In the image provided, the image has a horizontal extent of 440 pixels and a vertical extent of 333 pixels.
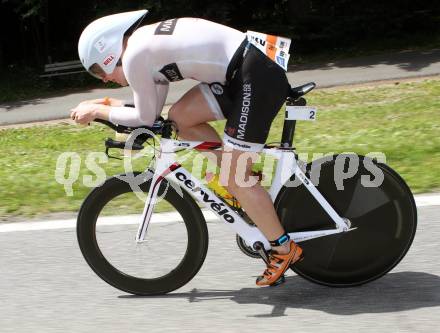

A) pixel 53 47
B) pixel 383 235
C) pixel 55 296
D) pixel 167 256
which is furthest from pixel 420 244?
pixel 53 47

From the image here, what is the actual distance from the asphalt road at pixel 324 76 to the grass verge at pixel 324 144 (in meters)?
2.66

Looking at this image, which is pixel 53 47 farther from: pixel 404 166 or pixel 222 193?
pixel 222 193

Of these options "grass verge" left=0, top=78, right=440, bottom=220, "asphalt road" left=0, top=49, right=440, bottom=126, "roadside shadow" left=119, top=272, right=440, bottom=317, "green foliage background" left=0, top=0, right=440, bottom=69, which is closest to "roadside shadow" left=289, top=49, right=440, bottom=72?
"asphalt road" left=0, top=49, right=440, bottom=126

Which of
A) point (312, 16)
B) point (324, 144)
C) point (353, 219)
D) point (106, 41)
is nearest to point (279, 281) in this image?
point (353, 219)

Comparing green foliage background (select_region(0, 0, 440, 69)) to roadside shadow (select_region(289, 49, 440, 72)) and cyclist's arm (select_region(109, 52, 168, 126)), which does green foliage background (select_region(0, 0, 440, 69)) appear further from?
cyclist's arm (select_region(109, 52, 168, 126))

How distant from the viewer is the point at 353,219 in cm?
402

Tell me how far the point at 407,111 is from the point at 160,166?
6.93m

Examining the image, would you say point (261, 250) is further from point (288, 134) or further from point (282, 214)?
point (288, 134)

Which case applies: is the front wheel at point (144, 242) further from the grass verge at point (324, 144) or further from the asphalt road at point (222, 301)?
the grass verge at point (324, 144)

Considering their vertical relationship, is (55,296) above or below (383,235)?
below

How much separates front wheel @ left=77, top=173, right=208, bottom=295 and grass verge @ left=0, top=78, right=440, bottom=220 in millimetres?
939

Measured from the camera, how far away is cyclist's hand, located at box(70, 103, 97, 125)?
12.5 ft

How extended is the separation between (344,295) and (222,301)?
2.22 ft

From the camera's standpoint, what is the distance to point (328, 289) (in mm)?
4055
